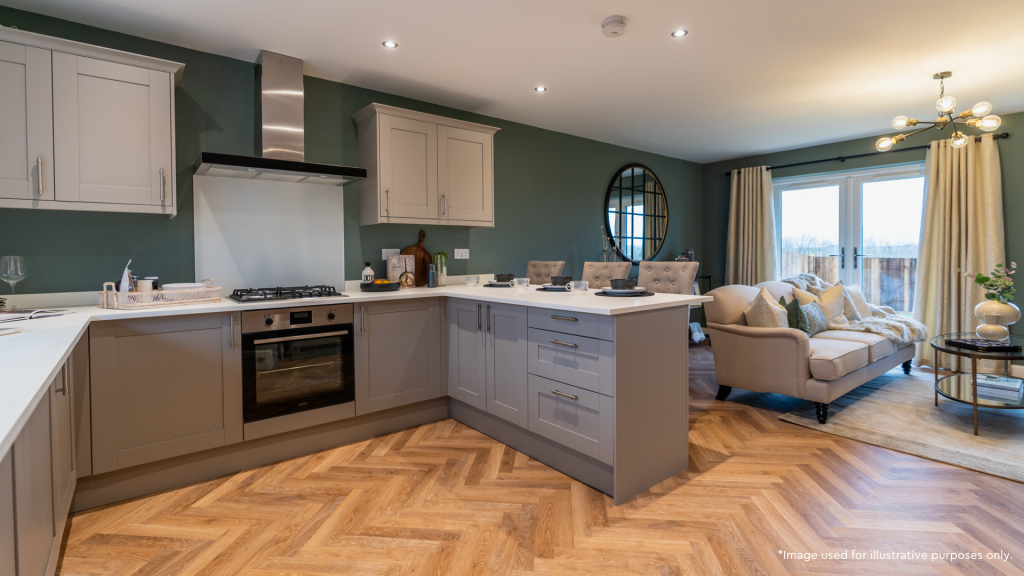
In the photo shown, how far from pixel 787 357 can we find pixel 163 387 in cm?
373

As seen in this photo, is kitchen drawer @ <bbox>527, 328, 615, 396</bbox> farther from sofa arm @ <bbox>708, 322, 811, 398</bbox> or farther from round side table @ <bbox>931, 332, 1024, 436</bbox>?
round side table @ <bbox>931, 332, 1024, 436</bbox>

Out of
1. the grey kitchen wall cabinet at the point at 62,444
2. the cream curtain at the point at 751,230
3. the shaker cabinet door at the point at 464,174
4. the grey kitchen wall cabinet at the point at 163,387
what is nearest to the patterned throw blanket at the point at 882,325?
the cream curtain at the point at 751,230

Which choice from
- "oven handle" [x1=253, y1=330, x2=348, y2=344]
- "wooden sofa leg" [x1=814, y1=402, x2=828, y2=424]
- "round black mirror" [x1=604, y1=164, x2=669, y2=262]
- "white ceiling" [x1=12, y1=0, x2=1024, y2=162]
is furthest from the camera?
"round black mirror" [x1=604, y1=164, x2=669, y2=262]

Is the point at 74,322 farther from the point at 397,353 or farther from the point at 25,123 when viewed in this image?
the point at 397,353

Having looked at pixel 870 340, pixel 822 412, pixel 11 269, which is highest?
pixel 11 269

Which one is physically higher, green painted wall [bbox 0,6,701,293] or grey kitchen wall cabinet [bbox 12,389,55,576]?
green painted wall [bbox 0,6,701,293]

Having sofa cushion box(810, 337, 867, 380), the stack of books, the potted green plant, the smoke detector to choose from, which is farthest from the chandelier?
the smoke detector

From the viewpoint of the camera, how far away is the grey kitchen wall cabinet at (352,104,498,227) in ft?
11.4

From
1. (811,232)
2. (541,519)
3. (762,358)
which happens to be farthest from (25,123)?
(811,232)

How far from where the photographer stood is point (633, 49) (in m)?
3.12

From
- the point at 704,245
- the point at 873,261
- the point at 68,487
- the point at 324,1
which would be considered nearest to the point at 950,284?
the point at 873,261

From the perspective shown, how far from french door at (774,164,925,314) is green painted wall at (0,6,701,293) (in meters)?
1.94

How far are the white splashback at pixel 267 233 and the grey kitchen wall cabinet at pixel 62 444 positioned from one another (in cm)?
114

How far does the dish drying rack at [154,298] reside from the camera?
2.47 meters
